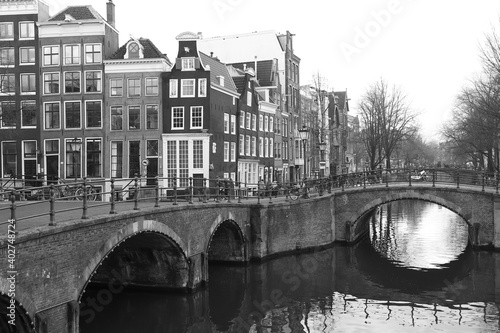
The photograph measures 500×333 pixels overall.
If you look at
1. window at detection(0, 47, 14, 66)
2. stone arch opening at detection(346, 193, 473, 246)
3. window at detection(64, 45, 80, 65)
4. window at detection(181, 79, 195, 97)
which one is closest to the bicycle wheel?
stone arch opening at detection(346, 193, 473, 246)

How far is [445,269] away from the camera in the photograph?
23.1 metres

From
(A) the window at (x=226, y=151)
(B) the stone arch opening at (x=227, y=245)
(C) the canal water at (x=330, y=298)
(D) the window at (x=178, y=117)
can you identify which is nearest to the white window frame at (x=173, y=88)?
(D) the window at (x=178, y=117)

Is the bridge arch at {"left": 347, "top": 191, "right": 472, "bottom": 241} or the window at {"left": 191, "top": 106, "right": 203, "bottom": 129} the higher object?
the window at {"left": 191, "top": 106, "right": 203, "bottom": 129}

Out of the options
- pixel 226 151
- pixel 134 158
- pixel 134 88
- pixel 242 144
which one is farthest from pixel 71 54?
pixel 242 144

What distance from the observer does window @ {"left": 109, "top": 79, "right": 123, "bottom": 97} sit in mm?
35312

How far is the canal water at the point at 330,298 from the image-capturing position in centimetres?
1545

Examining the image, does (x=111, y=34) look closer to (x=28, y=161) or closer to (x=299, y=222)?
(x=28, y=161)

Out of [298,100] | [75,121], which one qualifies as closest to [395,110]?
[298,100]

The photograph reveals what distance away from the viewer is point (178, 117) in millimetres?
34781

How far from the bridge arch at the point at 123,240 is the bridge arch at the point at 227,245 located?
17.2 feet

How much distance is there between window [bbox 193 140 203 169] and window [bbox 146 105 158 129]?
312 cm

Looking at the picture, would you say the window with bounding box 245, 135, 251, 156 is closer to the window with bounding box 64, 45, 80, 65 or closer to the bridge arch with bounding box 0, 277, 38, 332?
the window with bounding box 64, 45, 80, 65

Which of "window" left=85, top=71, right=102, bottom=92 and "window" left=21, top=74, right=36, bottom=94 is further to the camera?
"window" left=21, top=74, right=36, bottom=94

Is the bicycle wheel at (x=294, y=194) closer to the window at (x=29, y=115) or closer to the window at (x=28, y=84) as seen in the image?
the window at (x=29, y=115)
